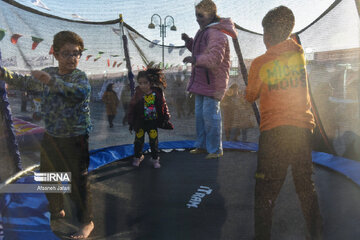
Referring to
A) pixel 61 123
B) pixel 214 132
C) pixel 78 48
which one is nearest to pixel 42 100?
pixel 61 123

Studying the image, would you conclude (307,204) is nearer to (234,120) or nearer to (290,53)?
(290,53)

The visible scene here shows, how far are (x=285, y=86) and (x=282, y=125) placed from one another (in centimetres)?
17

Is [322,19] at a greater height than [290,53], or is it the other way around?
[322,19]

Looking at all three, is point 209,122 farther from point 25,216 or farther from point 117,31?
point 117,31

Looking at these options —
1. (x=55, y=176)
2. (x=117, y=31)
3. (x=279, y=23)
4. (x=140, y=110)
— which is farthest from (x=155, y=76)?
(x=279, y=23)

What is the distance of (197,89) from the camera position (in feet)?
8.46

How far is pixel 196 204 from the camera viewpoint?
175 cm

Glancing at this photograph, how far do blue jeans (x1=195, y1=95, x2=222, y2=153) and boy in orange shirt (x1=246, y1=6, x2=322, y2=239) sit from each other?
1272mm

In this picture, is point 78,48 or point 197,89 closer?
point 78,48

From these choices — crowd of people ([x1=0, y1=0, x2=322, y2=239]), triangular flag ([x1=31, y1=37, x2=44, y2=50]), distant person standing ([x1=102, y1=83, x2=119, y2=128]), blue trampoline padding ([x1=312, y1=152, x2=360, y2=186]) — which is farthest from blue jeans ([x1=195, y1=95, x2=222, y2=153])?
distant person standing ([x1=102, y1=83, x2=119, y2=128])

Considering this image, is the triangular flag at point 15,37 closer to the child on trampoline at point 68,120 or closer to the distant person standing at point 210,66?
the child on trampoline at point 68,120

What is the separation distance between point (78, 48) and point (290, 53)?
99 cm

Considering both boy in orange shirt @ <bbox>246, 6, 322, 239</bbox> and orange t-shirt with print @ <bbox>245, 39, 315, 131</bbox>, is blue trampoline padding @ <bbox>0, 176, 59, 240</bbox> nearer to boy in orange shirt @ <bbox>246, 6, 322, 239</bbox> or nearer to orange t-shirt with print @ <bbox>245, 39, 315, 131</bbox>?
boy in orange shirt @ <bbox>246, 6, 322, 239</bbox>

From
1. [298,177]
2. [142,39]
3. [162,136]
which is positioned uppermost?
[142,39]
